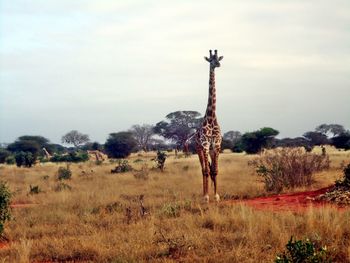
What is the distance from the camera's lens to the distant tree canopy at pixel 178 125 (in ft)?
186

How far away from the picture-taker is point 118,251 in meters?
7.52

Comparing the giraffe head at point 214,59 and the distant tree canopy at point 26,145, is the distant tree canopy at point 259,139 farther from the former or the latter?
the giraffe head at point 214,59

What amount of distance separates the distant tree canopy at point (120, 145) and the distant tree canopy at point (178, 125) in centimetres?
406

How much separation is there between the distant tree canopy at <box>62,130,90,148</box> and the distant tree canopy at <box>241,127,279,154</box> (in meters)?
34.6

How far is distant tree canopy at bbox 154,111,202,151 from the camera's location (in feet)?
186

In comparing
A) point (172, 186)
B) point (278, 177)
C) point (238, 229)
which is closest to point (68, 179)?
point (172, 186)

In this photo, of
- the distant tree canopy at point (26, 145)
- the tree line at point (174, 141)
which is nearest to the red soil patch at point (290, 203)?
the tree line at point (174, 141)

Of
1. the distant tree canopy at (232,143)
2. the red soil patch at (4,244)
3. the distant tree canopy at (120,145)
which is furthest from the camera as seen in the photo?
the distant tree canopy at (120,145)

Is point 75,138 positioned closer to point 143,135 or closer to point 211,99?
point 143,135

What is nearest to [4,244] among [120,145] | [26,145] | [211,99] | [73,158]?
[211,99]

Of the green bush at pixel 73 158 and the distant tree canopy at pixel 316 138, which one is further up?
the distant tree canopy at pixel 316 138

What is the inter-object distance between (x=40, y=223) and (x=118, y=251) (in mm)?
4486

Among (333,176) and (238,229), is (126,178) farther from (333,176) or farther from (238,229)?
(238,229)

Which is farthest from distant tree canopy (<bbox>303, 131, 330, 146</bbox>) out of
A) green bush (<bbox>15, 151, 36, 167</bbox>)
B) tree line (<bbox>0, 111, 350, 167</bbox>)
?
green bush (<bbox>15, 151, 36, 167</bbox>)
